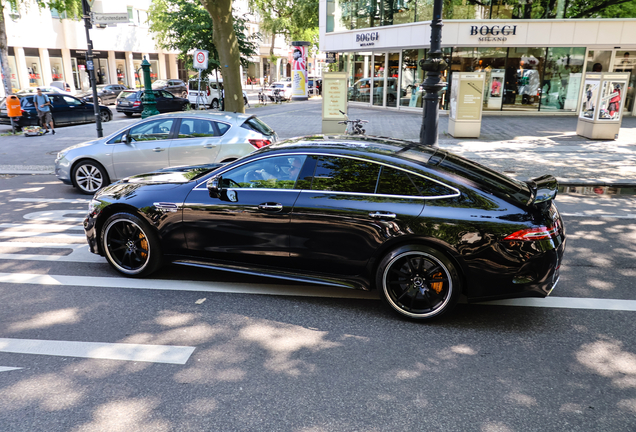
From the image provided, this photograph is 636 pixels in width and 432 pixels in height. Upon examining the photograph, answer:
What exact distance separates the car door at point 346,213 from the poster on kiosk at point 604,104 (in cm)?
1267

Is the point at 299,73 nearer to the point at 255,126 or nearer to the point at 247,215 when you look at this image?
the point at 255,126

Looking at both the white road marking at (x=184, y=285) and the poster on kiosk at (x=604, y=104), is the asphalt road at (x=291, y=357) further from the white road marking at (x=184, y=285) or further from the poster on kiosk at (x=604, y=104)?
the poster on kiosk at (x=604, y=104)

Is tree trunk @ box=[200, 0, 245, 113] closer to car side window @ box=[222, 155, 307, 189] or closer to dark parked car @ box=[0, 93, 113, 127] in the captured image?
dark parked car @ box=[0, 93, 113, 127]

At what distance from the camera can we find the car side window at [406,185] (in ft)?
14.9

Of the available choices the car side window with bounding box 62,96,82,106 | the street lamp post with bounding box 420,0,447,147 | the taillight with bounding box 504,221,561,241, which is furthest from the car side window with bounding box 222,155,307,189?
the car side window with bounding box 62,96,82,106

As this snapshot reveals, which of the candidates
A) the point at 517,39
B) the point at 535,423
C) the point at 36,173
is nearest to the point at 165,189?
the point at 535,423

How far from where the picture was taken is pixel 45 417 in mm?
3264

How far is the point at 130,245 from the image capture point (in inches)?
218

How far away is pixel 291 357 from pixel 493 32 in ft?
73.5

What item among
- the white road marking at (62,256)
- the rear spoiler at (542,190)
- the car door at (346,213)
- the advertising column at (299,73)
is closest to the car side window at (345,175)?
the car door at (346,213)

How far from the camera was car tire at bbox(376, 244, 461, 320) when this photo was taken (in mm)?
4434

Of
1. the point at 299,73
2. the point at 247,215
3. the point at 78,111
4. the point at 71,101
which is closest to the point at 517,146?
the point at 247,215

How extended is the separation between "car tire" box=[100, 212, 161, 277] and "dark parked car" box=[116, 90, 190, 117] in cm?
2176

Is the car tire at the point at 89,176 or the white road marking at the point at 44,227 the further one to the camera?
the car tire at the point at 89,176
